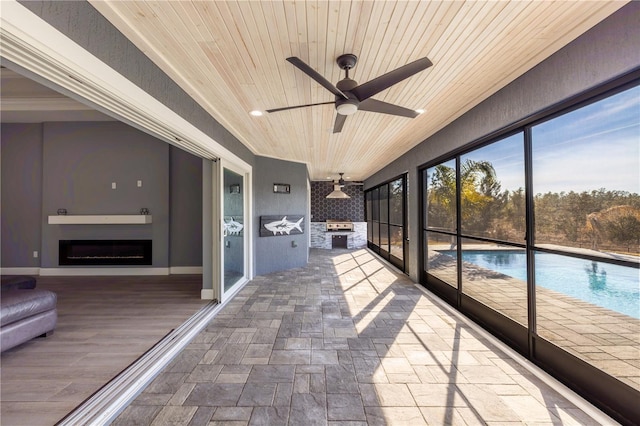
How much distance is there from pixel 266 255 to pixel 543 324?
4.76m

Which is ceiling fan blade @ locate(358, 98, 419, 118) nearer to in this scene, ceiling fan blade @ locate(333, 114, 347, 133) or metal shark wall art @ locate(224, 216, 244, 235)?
ceiling fan blade @ locate(333, 114, 347, 133)

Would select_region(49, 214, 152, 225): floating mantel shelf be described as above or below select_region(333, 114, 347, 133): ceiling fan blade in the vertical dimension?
below

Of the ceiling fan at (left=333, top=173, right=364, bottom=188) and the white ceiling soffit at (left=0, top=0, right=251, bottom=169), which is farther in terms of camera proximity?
the ceiling fan at (left=333, top=173, right=364, bottom=188)

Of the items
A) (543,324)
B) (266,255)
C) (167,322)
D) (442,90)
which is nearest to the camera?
(543,324)

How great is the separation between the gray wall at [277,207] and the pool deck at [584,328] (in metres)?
4.31

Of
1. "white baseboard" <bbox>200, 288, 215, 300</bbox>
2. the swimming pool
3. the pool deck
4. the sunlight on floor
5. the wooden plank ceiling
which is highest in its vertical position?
the wooden plank ceiling

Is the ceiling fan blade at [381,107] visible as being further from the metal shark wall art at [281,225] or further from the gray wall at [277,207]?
the metal shark wall art at [281,225]

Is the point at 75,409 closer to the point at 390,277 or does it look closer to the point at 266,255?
the point at 266,255

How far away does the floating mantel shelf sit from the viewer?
5355mm

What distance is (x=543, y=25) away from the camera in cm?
178

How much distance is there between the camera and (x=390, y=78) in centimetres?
192

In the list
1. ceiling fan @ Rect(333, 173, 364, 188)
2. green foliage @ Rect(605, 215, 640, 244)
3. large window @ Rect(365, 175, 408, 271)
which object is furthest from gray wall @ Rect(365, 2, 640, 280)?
ceiling fan @ Rect(333, 173, 364, 188)

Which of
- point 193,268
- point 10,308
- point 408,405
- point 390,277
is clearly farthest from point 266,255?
point 408,405

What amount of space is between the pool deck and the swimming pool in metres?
0.07
